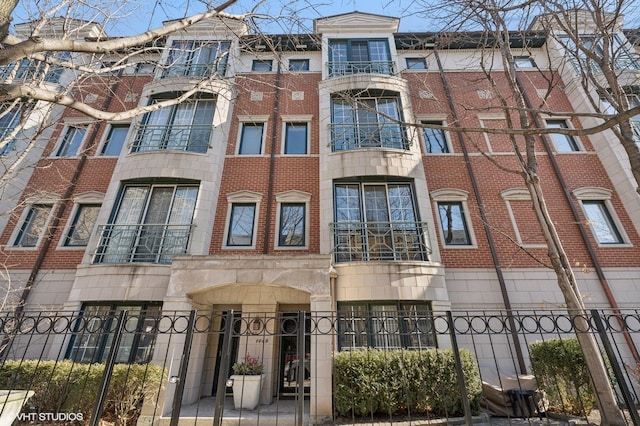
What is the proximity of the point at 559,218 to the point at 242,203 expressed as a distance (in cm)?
1144

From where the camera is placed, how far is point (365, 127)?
11641mm

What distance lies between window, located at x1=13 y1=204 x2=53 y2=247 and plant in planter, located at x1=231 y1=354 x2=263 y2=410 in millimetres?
8980

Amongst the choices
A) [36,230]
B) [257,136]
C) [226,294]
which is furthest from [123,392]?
[257,136]

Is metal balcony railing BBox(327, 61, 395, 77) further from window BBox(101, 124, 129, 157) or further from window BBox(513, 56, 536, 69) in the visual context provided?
window BBox(101, 124, 129, 157)

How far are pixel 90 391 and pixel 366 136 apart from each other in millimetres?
10593

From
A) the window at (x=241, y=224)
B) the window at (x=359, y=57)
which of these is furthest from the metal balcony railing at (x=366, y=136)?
the window at (x=241, y=224)

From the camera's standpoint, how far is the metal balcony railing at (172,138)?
11.2 meters

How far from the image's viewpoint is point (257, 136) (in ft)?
41.6

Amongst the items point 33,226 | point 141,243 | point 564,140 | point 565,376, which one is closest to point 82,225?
point 33,226

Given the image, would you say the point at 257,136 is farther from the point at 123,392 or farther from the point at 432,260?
the point at 123,392

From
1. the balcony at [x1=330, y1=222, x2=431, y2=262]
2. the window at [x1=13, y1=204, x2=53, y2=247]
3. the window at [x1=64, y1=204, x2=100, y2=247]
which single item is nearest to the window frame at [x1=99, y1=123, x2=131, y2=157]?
the window at [x1=64, y1=204, x2=100, y2=247]

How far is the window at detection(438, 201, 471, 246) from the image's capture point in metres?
10.5

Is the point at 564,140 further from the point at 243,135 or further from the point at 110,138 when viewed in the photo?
the point at 110,138

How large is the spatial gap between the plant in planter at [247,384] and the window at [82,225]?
294 inches
